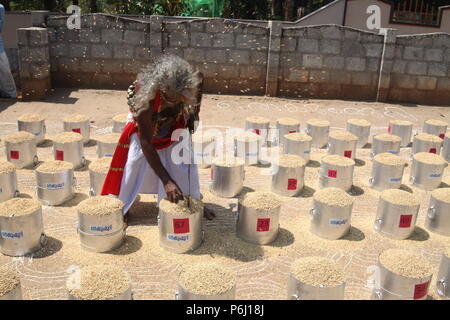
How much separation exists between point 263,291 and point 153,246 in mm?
1052

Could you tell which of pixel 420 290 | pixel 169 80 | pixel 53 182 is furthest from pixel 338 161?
pixel 53 182

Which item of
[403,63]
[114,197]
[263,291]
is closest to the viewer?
[263,291]

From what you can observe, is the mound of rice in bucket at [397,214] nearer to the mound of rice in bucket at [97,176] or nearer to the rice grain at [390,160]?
the rice grain at [390,160]

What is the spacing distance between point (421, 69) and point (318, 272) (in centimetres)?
814

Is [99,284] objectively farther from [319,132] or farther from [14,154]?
[319,132]

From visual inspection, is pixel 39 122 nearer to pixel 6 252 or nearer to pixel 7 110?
pixel 7 110

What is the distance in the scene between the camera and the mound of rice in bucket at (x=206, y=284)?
2.80 metres

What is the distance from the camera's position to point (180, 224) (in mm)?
3781

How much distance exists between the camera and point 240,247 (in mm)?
4023

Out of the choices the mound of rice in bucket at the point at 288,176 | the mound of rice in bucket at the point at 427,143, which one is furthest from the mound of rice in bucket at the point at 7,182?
the mound of rice in bucket at the point at 427,143

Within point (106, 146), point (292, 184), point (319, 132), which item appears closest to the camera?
point (292, 184)

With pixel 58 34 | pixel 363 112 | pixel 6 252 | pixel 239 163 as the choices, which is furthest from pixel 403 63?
pixel 6 252

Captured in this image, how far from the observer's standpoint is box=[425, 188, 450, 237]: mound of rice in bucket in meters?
4.32

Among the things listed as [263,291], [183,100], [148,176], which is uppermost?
[183,100]
